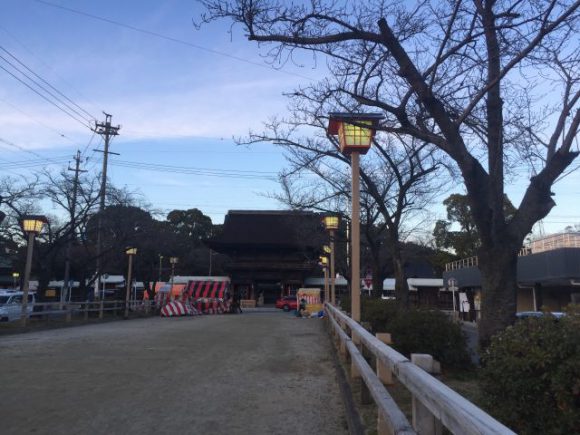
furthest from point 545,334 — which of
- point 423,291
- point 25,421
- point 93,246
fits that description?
point 423,291

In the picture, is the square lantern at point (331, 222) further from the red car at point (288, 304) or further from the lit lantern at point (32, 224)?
the red car at point (288, 304)

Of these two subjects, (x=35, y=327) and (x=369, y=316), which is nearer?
(x=369, y=316)

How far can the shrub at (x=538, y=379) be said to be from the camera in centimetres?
350

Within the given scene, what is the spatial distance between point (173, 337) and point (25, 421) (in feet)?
33.5

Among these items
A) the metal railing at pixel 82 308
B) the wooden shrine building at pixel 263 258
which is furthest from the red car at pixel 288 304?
the metal railing at pixel 82 308

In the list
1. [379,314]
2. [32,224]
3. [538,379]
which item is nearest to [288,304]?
[32,224]

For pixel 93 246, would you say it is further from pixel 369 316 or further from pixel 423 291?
pixel 423 291

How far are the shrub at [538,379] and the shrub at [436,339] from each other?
15.0 ft

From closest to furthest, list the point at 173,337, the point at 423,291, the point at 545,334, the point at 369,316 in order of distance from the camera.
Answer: the point at 545,334
the point at 369,316
the point at 173,337
the point at 423,291

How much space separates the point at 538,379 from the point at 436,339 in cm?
515

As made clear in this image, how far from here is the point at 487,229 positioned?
784 centimetres

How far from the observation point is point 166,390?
757 centimetres

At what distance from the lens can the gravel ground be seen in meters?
5.79

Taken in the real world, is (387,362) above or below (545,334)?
below
